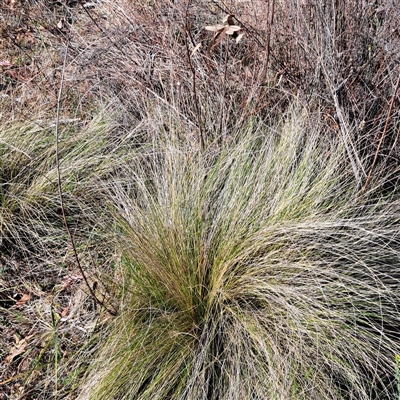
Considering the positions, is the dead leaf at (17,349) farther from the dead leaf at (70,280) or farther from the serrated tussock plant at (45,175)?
the serrated tussock plant at (45,175)

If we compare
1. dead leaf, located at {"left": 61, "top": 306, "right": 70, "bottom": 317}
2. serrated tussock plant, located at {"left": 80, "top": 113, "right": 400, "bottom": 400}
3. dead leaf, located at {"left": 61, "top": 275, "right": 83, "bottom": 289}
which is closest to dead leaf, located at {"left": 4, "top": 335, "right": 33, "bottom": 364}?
dead leaf, located at {"left": 61, "top": 306, "right": 70, "bottom": 317}

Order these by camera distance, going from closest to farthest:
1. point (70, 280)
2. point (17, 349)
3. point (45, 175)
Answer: point (17, 349), point (70, 280), point (45, 175)

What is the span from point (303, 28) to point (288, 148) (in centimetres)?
85

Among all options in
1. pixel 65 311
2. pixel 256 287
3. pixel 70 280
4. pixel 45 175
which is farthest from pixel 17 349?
pixel 256 287

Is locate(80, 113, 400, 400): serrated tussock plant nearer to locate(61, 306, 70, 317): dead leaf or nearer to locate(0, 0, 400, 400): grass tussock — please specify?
locate(0, 0, 400, 400): grass tussock

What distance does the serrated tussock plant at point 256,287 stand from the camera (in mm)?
2240

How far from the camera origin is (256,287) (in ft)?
7.86

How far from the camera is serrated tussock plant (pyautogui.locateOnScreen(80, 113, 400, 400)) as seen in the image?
2240 mm

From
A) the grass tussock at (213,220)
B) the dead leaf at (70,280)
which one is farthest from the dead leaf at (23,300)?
the dead leaf at (70,280)

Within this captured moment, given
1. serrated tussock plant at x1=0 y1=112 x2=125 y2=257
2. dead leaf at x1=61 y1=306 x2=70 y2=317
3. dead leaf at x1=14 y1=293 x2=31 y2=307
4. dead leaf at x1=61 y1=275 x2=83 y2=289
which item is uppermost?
serrated tussock plant at x1=0 y1=112 x2=125 y2=257

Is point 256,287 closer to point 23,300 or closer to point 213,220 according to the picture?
point 213,220

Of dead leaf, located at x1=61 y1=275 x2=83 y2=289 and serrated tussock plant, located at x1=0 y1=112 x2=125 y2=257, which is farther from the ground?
serrated tussock plant, located at x1=0 y1=112 x2=125 y2=257

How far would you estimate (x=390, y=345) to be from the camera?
2350 millimetres

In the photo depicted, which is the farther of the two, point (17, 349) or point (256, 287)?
point (17, 349)
